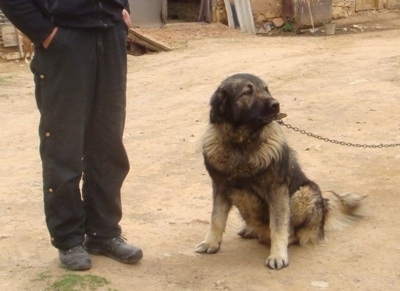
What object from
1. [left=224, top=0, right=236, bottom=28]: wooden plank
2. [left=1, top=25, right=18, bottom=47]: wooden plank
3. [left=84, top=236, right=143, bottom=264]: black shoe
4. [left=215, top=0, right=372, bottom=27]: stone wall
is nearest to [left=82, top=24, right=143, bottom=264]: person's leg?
[left=84, top=236, right=143, bottom=264]: black shoe

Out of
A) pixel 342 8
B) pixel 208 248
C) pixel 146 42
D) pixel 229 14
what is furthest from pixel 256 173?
pixel 342 8

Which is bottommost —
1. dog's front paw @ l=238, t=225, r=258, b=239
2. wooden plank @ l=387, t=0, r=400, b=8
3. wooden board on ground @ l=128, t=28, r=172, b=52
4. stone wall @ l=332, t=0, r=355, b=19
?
wooden plank @ l=387, t=0, r=400, b=8

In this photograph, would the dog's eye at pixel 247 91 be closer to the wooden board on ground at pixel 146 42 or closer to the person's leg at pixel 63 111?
the person's leg at pixel 63 111

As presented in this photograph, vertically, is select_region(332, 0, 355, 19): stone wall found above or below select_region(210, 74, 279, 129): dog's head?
below

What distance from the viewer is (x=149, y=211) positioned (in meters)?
5.65

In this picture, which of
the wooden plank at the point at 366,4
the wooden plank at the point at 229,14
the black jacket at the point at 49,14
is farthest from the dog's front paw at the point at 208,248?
the wooden plank at the point at 366,4

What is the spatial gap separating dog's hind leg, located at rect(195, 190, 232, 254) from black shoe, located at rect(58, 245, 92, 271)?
2.77 feet

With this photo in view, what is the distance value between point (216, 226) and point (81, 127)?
1.18 metres

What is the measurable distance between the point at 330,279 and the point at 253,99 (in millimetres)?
1129

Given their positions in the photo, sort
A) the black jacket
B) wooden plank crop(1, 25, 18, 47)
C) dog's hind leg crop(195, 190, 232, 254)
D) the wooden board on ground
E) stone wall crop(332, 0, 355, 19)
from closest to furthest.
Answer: the black jacket
dog's hind leg crop(195, 190, 232, 254)
wooden plank crop(1, 25, 18, 47)
the wooden board on ground
stone wall crop(332, 0, 355, 19)

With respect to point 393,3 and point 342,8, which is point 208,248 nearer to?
point 342,8

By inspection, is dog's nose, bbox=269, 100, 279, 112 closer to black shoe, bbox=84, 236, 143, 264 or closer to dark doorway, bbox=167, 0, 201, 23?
black shoe, bbox=84, 236, 143, 264

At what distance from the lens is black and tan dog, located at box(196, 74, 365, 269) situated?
4434 mm

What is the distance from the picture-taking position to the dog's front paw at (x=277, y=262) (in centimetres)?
450
